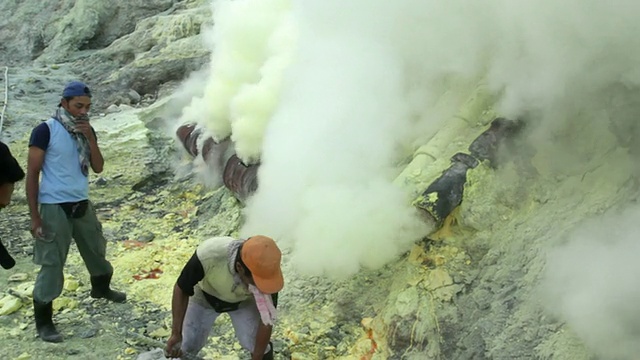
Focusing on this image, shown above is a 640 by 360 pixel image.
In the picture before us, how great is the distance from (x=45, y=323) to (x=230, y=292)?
4.62 ft

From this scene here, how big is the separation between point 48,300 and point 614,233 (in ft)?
10.1

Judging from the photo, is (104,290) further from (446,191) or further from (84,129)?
(446,191)

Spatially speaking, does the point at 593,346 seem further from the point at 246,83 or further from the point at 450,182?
the point at 246,83

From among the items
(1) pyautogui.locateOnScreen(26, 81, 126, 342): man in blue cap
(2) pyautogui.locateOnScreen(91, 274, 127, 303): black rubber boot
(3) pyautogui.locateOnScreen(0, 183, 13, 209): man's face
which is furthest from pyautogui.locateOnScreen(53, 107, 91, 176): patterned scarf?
(2) pyautogui.locateOnScreen(91, 274, 127, 303): black rubber boot

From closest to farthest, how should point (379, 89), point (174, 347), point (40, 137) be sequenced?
point (174, 347)
point (40, 137)
point (379, 89)

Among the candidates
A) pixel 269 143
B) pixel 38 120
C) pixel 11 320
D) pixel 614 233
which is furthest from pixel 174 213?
pixel 614 233

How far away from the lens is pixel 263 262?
8.57 ft

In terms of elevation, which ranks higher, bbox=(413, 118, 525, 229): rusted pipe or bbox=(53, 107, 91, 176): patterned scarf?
bbox=(413, 118, 525, 229): rusted pipe

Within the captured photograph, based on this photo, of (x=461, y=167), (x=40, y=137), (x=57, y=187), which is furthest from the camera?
(x=461, y=167)

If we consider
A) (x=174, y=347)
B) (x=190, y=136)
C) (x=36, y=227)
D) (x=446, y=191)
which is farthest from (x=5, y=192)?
(x=190, y=136)

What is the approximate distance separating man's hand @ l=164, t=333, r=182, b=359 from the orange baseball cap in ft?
2.04

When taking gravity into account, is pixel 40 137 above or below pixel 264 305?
below

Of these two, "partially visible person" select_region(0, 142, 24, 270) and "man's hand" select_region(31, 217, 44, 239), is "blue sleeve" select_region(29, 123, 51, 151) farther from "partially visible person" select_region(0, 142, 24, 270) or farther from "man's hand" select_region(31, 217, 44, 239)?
"man's hand" select_region(31, 217, 44, 239)

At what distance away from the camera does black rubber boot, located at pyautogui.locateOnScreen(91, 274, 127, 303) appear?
4.02m
